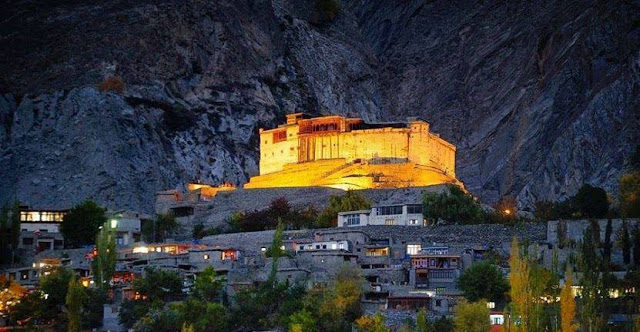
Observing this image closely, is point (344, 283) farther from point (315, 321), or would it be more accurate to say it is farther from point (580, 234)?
point (580, 234)

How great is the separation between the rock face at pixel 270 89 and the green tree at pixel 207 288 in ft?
104

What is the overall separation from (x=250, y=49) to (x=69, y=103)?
61.7 feet

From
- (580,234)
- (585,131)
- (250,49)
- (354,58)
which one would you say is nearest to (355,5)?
(354,58)

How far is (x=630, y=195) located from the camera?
71.2 metres

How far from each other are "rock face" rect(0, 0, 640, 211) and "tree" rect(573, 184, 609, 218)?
15.0 m

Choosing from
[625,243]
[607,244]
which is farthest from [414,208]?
[625,243]

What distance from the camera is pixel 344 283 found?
5797 cm

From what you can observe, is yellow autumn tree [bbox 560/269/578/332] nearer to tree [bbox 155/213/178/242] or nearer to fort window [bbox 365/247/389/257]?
fort window [bbox 365/247/389/257]

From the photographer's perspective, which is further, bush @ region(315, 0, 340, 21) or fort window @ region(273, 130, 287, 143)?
bush @ region(315, 0, 340, 21)

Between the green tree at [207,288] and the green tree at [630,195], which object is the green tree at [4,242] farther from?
the green tree at [630,195]

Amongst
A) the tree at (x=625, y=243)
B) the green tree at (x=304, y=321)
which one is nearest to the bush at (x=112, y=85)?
the tree at (x=625, y=243)

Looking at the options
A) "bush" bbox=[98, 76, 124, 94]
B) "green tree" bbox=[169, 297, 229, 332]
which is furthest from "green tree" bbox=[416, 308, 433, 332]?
"bush" bbox=[98, 76, 124, 94]

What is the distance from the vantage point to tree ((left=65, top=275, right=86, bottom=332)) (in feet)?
189

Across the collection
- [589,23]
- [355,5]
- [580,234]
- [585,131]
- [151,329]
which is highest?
[355,5]
